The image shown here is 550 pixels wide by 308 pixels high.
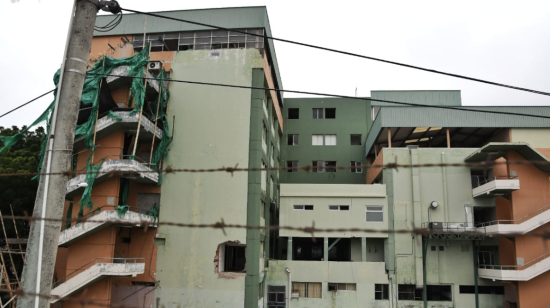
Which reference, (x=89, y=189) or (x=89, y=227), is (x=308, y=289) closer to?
(x=89, y=227)

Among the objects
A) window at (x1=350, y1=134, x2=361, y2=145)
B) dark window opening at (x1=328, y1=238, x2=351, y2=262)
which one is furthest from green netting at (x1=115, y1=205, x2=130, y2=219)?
window at (x1=350, y1=134, x2=361, y2=145)

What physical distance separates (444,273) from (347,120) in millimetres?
18595

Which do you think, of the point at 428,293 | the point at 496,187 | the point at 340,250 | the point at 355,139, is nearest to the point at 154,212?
the point at 340,250

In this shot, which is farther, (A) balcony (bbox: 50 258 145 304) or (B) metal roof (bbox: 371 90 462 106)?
(B) metal roof (bbox: 371 90 462 106)

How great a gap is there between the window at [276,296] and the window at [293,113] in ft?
63.6

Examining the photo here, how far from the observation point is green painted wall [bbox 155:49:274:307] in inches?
963

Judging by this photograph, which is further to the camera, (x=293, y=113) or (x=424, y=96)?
(x=293, y=113)

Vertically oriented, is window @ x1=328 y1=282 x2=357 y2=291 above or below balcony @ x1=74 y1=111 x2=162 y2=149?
below

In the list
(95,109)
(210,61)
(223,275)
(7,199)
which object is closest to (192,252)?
(223,275)

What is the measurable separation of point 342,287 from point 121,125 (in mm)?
18228

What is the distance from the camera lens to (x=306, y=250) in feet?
123

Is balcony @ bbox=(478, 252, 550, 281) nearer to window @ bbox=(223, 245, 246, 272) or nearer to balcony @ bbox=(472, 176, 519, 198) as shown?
balcony @ bbox=(472, 176, 519, 198)

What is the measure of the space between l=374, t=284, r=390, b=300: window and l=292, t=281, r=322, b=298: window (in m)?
3.89

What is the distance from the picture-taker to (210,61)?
2722 centimetres
